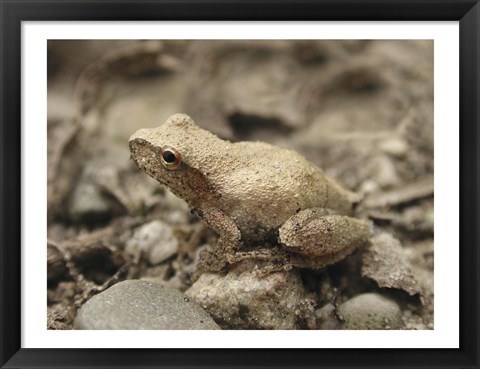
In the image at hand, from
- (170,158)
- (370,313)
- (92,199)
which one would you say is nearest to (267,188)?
(170,158)

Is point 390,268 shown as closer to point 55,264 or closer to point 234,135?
point 234,135

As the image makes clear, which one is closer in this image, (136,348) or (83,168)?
(136,348)

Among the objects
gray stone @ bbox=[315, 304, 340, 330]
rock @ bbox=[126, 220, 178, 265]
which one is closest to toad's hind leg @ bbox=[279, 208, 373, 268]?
gray stone @ bbox=[315, 304, 340, 330]

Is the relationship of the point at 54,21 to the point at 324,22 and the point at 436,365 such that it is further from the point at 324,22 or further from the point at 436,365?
the point at 436,365

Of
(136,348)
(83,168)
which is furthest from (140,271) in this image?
(83,168)

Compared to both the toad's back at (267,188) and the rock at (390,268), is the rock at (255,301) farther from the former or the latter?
the rock at (390,268)

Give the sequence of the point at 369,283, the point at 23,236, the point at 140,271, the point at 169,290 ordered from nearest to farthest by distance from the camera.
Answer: the point at 23,236 < the point at 169,290 < the point at 369,283 < the point at 140,271

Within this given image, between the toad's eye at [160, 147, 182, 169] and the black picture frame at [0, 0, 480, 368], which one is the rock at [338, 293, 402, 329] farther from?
the toad's eye at [160, 147, 182, 169]
